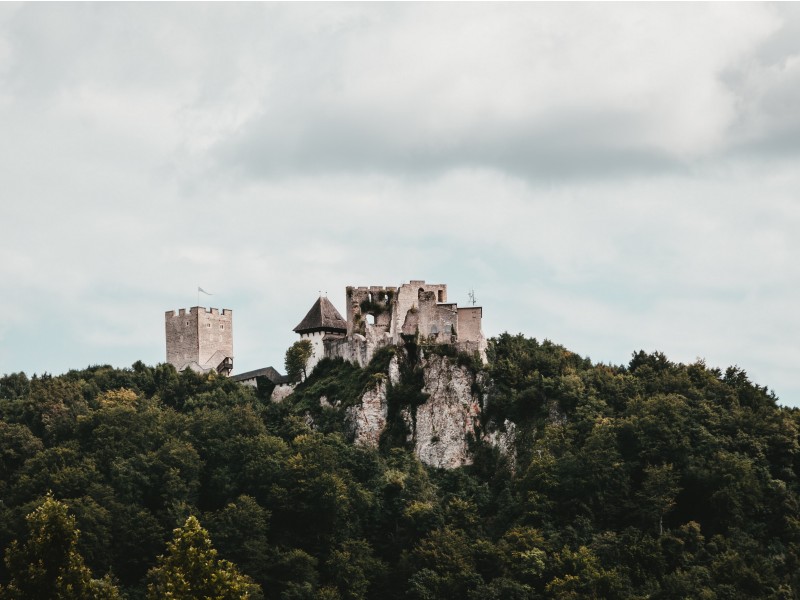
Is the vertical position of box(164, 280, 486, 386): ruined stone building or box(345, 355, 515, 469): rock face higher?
box(164, 280, 486, 386): ruined stone building

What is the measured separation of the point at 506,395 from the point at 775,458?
17541mm

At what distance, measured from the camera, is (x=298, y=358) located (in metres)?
109

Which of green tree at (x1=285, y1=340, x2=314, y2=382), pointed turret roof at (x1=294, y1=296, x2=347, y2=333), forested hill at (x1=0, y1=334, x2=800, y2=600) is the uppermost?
pointed turret roof at (x1=294, y1=296, x2=347, y2=333)

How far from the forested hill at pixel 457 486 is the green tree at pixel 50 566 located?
16.6 meters

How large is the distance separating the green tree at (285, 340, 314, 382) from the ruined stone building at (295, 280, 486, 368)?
1.48 m

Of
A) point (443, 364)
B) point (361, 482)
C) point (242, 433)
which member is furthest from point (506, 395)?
point (242, 433)

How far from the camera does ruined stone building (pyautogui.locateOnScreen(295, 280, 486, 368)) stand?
10506 centimetres

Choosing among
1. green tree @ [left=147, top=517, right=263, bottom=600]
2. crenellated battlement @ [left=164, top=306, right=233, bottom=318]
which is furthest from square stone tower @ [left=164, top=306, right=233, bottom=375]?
green tree @ [left=147, top=517, right=263, bottom=600]

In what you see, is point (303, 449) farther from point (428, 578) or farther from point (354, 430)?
point (428, 578)

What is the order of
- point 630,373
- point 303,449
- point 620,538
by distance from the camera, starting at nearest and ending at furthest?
point 620,538 < point 303,449 < point 630,373

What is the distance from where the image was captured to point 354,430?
104 m

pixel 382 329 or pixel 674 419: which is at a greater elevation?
pixel 382 329

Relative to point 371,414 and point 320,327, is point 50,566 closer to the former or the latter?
point 371,414

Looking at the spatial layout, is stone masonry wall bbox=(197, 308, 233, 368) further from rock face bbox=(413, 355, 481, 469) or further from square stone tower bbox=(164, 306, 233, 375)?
rock face bbox=(413, 355, 481, 469)
